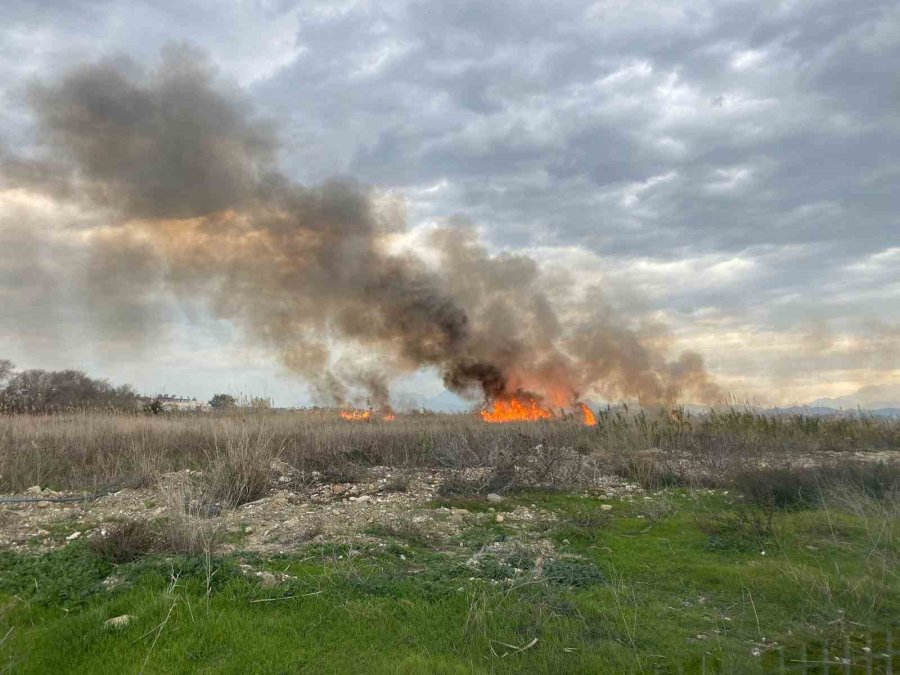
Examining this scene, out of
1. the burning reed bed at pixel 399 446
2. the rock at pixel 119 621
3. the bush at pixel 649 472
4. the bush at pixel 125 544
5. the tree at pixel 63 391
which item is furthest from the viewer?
the tree at pixel 63 391

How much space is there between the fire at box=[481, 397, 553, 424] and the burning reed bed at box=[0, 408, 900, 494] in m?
6.18

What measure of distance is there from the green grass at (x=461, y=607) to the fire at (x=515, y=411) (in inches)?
712

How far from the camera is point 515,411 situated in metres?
27.7

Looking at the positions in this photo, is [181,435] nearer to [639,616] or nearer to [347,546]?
[347,546]

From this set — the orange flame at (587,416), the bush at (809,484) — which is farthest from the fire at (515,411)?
the bush at (809,484)

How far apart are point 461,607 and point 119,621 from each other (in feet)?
9.07

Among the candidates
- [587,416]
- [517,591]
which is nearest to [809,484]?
[517,591]

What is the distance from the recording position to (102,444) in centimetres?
1484

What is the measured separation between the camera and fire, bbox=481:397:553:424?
26.0 metres

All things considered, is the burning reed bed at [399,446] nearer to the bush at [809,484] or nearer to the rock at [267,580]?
the bush at [809,484]

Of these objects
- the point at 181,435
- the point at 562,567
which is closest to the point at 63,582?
the point at 562,567

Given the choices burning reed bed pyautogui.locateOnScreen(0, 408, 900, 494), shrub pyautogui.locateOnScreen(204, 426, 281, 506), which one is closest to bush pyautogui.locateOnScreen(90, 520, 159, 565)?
shrub pyautogui.locateOnScreen(204, 426, 281, 506)

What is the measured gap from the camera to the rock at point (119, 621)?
17.1 ft

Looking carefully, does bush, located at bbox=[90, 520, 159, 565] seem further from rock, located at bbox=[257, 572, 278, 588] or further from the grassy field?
rock, located at bbox=[257, 572, 278, 588]
